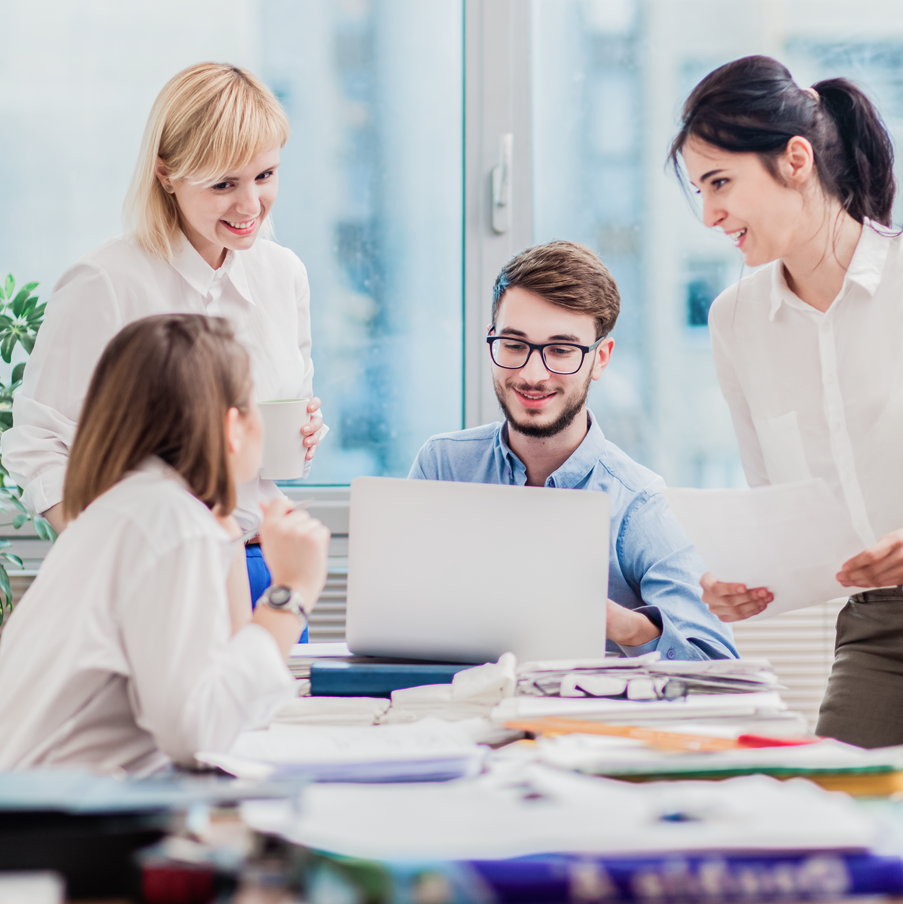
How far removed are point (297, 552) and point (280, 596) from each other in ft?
0.23

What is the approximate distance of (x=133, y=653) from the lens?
95 centimetres

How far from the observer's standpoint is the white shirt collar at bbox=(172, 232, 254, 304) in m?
1.82

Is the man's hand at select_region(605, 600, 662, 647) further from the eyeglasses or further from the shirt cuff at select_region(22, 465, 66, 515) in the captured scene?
the shirt cuff at select_region(22, 465, 66, 515)

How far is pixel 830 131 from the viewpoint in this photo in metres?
1.54

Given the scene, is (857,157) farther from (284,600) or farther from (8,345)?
(8,345)

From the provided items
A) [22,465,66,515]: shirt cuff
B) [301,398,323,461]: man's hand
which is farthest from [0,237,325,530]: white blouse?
[301,398,323,461]: man's hand

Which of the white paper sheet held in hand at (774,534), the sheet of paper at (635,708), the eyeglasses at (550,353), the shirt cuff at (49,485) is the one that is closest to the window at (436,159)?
the eyeglasses at (550,353)

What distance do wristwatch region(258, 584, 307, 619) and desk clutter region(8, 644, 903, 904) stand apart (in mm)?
200

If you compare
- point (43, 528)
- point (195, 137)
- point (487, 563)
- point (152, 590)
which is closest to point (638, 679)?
point (487, 563)

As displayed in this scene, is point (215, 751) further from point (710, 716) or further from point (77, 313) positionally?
point (77, 313)

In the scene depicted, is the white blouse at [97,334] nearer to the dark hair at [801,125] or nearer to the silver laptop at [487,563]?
the silver laptop at [487,563]

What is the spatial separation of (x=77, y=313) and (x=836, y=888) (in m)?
Result: 1.56

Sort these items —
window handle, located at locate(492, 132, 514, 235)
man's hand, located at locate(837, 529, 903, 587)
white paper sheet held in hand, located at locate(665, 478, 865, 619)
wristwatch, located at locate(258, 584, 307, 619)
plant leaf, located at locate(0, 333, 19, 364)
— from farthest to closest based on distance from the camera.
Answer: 1. window handle, located at locate(492, 132, 514, 235)
2. plant leaf, located at locate(0, 333, 19, 364)
3. man's hand, located at locate(837, 529, 903, 587)
4. white paper sheet held in hand, located at locate(665, 478, 865, 619)
5. wristwatch, located at locate(258, 584, 307, 619)

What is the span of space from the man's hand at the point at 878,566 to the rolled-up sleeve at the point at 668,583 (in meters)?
0.26
